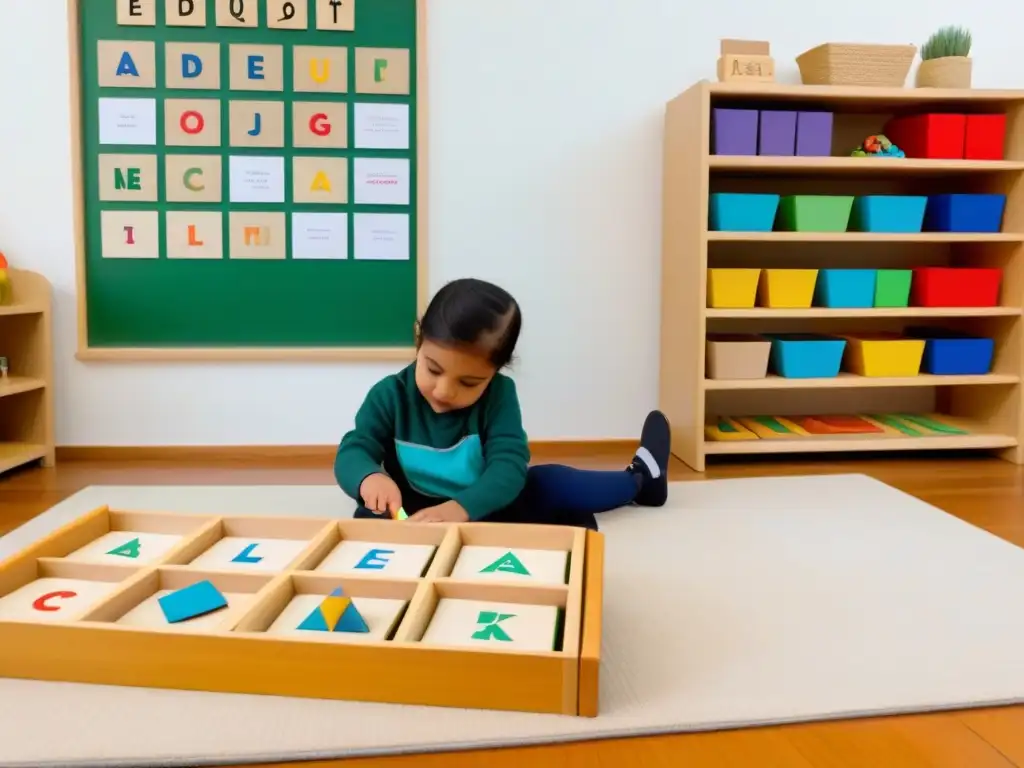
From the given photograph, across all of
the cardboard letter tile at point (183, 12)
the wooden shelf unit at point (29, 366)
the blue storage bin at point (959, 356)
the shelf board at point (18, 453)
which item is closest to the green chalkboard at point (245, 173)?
the cardboard letter tile at point (183, 12)

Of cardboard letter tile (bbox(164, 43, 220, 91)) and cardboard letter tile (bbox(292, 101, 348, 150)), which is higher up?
cardboard letter tile (bbox(164, 43, 220, 91))

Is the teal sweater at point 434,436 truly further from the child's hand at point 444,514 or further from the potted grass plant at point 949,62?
the potted grass plant at point 949,62

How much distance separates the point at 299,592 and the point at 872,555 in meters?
1.02

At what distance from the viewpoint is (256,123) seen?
2602 mm

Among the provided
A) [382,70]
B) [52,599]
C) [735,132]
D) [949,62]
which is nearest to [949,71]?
[949,62]

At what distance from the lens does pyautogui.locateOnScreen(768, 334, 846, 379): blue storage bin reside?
2.58 m

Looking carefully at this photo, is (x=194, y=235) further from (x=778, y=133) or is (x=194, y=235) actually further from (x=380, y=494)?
(x=778, y=133)

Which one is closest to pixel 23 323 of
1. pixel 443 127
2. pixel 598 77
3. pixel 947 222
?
pixel 443 127

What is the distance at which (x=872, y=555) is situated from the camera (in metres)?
1.62

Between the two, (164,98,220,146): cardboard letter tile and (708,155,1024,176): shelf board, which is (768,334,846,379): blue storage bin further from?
(164,98,220,146): cardboard letter tile

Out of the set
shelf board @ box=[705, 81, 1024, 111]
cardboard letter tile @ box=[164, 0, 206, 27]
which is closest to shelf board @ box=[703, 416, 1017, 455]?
shelf board @ box=[705, 81, 1024, 111]

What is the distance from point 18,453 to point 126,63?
43.8 inches

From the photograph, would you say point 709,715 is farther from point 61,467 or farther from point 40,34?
point 40,34

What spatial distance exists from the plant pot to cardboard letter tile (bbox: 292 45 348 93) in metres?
1.65
